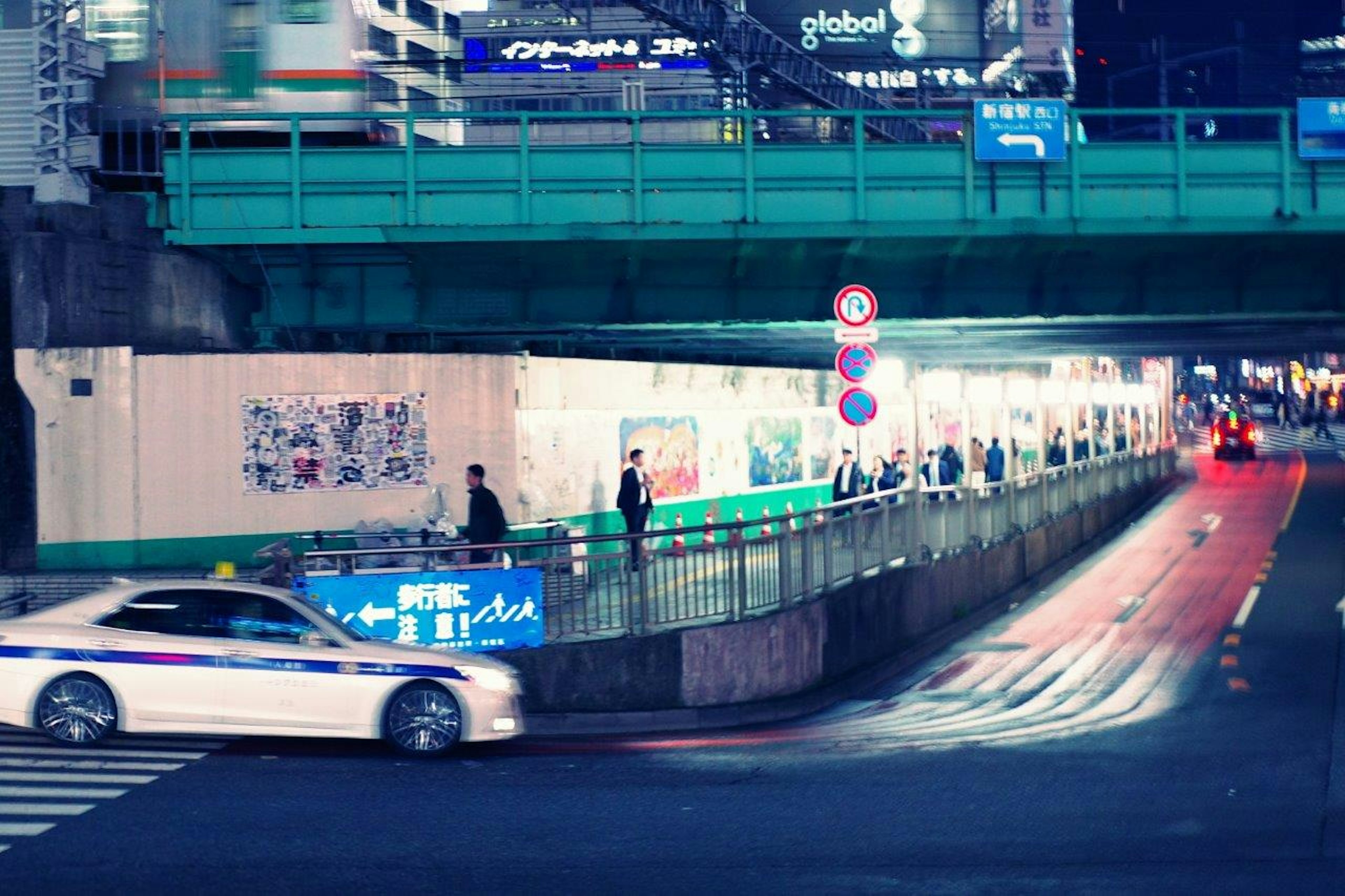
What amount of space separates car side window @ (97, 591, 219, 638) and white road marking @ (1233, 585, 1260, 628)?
14530mm

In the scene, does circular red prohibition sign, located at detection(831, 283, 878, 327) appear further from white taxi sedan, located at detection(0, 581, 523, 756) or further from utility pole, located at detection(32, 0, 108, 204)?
utility pole, located at detection(32, 0, 108, 204)

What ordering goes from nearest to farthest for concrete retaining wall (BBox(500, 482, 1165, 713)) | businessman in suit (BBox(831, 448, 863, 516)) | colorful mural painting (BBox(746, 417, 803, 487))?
1. concrete retaining wall (BBox(500, 482, 1165, 713))
2. businessman in suit (BBox(831, 448, 863, 516))
3. colorful mural painting (BBox(746, 417, 803, 487))

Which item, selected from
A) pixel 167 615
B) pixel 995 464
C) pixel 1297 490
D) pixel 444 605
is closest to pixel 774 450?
pixel 995 464

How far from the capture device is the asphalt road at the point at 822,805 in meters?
9.02

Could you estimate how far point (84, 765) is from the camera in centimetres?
1212

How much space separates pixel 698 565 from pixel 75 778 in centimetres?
615

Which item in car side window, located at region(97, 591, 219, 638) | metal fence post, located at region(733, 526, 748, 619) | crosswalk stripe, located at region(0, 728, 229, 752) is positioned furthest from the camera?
metal fence post, located at region(733, 526, 748, 619)

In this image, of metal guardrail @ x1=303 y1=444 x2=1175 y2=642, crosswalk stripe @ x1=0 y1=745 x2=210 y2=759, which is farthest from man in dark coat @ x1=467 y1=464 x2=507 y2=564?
crosswalk stripe @ x1=0 y1=745 x2=210 y2=759

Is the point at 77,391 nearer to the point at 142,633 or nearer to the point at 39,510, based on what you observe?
the point at 39,510

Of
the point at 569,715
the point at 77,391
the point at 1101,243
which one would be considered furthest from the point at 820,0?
the point at 569,715

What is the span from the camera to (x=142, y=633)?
12797mm

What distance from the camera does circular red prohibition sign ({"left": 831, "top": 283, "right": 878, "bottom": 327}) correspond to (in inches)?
733

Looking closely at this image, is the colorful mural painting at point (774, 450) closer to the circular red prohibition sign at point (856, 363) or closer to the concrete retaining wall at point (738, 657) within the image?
the concrete retaining wall at point (738, 657)

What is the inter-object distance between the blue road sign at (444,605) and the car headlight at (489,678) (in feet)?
5.73
